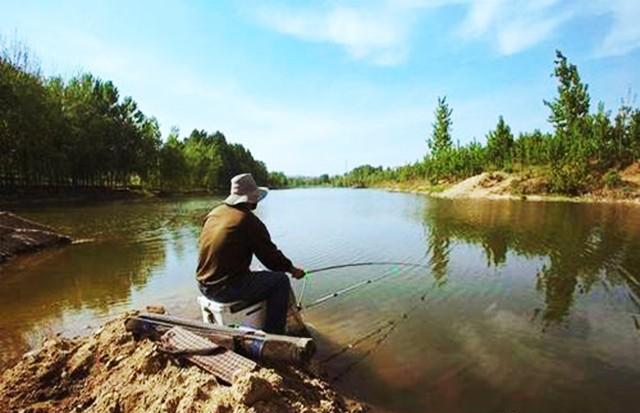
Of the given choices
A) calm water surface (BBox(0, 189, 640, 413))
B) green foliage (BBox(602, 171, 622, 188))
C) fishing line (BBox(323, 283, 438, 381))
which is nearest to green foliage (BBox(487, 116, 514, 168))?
green foliage (BBox(602, 171, 622, 188))

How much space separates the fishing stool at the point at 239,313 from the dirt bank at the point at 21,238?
12.3m

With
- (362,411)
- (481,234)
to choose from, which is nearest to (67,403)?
(362,411)

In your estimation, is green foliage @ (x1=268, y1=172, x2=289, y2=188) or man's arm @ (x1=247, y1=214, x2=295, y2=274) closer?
man's arm @ (x1=247, y1=214, x2=295, y2=274)

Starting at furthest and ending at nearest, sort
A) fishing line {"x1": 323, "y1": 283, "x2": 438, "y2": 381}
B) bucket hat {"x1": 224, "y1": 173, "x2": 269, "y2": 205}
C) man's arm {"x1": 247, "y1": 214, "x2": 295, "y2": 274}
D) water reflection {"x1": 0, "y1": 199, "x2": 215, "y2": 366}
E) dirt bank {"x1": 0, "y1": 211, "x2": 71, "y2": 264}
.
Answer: dirt bank {"x1": 0, "y1": 211, "x2": 71, "y2": 264}, water reflection {"x1": 0, "y1": 199, "x2": 215, "y2": 366}, fishing line {"x1": 323, "y1": 283, "x2": 438, "y2": 381}, bucket hat {"x1": 224, "y1": 173, "x2": 269, "y2": 205}, man's arm {"x1": 247, "y1": 214, "x2": 295, "y2": 274}

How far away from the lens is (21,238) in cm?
1691

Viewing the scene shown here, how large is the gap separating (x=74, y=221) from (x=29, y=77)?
80.1 feet

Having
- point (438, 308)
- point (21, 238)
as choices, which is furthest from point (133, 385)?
point (21, 238)

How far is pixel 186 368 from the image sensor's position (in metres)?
4.81

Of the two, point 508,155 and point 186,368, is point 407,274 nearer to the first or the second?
point 186,368

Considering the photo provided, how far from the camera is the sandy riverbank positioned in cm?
4878

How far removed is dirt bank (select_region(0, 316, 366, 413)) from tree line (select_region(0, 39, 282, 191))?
141 feet

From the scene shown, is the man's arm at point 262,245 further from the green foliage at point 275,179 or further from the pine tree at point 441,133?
the green foliage at point 275,179

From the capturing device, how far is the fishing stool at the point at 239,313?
235 inches

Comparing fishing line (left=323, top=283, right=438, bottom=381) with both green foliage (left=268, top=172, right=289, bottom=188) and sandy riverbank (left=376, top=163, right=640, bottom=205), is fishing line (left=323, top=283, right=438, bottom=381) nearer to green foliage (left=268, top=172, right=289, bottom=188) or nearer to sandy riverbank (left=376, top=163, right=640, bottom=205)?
sandy riverbank (left=376, top=163, right=640, bottom=205)
